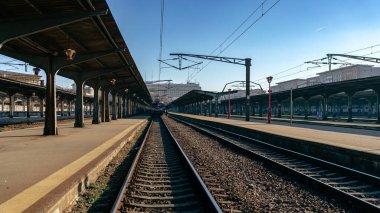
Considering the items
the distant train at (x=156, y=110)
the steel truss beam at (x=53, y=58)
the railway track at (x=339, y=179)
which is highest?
the steel truss beam at (x=53, y=58)

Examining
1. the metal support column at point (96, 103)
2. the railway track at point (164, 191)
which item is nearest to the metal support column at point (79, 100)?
the metal support column at point (96, 103)

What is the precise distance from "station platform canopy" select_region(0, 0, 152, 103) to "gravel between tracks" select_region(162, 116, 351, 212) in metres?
6.06

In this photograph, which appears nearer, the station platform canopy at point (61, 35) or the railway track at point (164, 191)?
the railway track at point (164, 191)

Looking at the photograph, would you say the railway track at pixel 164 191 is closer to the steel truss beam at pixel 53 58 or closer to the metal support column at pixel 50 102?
the metal support column at pixel 50 102

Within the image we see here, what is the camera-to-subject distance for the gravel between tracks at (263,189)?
521 cm

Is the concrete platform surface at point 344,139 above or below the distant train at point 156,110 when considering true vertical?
below

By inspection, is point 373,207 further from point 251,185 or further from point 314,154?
point 314,154

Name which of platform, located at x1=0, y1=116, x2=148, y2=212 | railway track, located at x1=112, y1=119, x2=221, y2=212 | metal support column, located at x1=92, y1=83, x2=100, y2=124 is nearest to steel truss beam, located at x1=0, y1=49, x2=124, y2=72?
platform, located at x1=0, y1=116, x2=148, y2=212

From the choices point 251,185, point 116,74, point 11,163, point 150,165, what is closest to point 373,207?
point 251,185

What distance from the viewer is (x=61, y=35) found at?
476 inches

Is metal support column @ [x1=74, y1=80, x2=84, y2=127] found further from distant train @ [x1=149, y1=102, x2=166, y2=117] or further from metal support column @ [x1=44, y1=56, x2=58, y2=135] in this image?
distant train @ [x1=149, y1=102, x2=166, y2=117]

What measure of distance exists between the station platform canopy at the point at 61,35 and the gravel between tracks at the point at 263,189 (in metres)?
6.06

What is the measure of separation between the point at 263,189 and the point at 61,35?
33.1 feet

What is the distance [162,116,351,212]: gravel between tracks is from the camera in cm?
521
